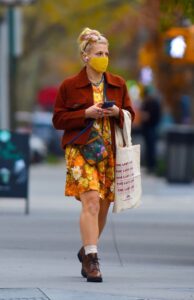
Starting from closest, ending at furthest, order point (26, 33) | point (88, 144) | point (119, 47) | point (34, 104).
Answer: point (88, 144) → point (26, 33) → point (119, 47) → point (34, 104)

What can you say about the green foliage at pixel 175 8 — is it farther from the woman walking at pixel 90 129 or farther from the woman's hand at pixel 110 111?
the woman's hand at pixel 110 111

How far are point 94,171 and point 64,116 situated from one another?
18.7 inches

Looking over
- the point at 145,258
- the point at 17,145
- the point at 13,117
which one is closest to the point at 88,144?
the point at 145,258

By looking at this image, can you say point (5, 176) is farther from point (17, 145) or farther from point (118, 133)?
point (118, 133)

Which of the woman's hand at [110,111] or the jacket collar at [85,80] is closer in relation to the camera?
the woman's hand at [110,111]

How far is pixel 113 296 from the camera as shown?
8570 millimetres

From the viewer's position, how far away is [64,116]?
925 cm

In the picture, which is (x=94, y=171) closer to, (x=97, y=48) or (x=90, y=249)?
(x=90, y=249)

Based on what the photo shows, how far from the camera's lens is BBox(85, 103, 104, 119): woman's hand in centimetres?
909

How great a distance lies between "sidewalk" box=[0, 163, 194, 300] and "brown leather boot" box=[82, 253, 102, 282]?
0.20 feet

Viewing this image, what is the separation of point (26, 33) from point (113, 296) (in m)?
32.3

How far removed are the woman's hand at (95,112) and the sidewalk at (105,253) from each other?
1.26m

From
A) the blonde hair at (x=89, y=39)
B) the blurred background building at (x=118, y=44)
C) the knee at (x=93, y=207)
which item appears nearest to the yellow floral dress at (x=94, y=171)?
the knee at (x=93, y=207)

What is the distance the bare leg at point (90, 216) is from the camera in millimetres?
9117
